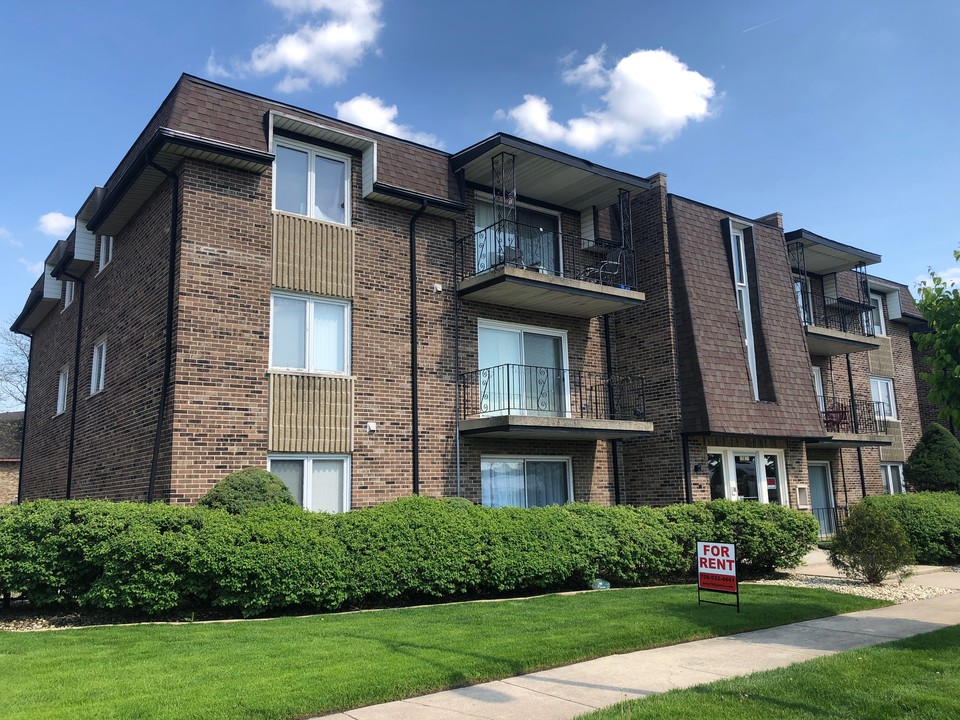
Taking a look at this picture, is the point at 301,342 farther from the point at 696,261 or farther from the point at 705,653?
the point at 696,261

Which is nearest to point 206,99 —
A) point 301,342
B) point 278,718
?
point 301,342

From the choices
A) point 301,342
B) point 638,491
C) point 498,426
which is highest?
point 301,342

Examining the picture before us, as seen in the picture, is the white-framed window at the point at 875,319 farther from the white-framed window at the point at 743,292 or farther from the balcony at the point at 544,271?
the balcony at the point at 544,271

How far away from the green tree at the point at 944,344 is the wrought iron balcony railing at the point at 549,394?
24.6ft

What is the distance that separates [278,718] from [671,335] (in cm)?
1356

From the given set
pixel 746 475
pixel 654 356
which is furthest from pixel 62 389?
pixel 746 475

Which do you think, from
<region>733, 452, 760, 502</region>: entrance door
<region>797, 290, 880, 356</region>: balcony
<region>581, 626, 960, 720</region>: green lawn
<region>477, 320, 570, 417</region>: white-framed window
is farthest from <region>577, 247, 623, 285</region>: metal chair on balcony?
<region>581, 626, 960, 720</region>: green lawn

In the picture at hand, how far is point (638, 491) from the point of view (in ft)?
56.6

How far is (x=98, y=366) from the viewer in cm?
1638

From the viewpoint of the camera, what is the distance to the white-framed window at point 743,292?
1870 centimetres

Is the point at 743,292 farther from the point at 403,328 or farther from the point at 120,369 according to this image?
the point at 120,369

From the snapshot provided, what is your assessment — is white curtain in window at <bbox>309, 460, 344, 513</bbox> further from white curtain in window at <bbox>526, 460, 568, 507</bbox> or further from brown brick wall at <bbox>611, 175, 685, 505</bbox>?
brown brick wall at <bbox>611, 175, 685, 505</bbox>

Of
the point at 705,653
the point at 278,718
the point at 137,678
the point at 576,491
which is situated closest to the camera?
the point at 278,718

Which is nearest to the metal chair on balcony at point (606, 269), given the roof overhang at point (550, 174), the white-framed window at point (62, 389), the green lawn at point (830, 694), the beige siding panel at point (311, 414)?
the roof overhang at point (550, 174)
